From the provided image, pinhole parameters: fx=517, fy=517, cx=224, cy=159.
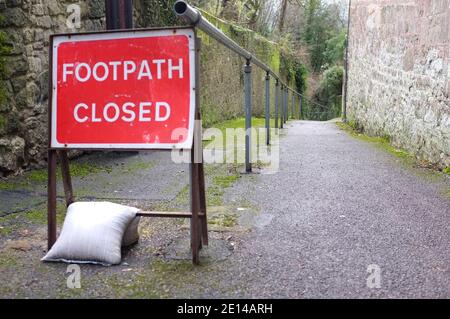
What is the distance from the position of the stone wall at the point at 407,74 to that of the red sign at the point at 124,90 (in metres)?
3.75

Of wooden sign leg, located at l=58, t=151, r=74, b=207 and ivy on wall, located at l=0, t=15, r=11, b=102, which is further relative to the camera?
ivy on wall, located at l=0, t=15, r=11, b=102

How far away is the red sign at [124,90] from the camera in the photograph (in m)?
2.71

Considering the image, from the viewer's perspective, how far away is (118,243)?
9.25ft

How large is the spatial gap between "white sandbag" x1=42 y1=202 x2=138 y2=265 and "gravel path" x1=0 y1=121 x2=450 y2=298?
0.22 feet

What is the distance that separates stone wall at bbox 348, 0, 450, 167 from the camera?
228 inches

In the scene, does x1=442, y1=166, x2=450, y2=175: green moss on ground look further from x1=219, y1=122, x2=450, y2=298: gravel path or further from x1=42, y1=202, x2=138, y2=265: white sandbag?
x1=42, y1=202, x2=138, y2=265: white sandbag

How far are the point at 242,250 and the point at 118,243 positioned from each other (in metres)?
0.72

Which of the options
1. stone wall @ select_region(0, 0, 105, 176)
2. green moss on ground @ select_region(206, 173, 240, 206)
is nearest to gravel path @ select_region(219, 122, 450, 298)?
green moss on ground @ select_region(206, 173, 240, 206)

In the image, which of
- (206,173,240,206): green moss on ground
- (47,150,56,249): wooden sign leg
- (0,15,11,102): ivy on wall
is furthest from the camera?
(0,15,11,102): ivy on wall

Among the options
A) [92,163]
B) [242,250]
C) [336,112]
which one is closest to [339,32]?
[336,112]
